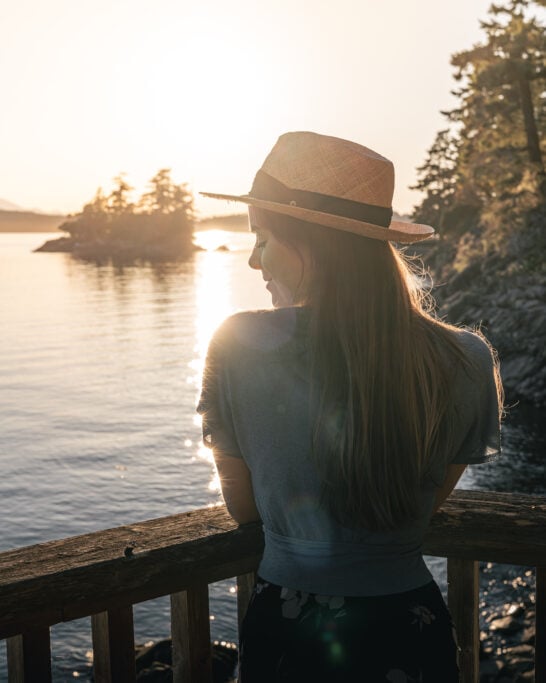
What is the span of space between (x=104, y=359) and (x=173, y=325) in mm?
15474

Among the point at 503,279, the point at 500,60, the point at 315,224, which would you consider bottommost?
the point at 503,279

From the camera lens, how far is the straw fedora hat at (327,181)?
5.61ft

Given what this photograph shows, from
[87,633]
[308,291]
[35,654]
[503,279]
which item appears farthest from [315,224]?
[503,279]

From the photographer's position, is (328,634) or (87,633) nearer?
(328,634)

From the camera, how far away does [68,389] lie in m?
32.3

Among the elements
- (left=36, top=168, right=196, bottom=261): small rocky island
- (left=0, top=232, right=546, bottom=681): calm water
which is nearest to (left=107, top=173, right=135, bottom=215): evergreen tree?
Result: (left=36, top=168, right=196, bottom=261): small rocky island

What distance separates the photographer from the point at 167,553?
1.89 m

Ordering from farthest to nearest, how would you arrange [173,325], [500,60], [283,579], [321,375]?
[173,325] < [500,60] < [283,579] < [321,375]

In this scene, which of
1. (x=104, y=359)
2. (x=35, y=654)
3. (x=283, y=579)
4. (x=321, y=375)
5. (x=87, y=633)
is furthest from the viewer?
(x=104, y=359)

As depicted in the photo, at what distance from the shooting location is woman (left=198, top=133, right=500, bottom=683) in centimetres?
158

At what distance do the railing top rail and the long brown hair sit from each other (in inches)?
18.6

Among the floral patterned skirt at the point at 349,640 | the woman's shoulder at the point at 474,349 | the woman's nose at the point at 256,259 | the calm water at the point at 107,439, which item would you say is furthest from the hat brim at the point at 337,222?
the calm water at the point at 107,439

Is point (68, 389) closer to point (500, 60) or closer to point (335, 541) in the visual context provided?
point (500, 60)

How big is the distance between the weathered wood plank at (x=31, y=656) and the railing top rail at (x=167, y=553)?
0.06m
